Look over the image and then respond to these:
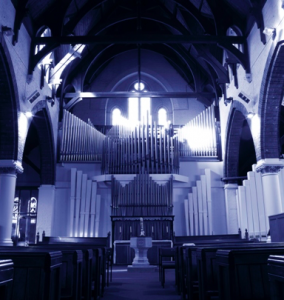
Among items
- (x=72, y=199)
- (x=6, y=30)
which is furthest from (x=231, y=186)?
(x=6, y=30)

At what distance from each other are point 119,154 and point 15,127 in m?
5.16

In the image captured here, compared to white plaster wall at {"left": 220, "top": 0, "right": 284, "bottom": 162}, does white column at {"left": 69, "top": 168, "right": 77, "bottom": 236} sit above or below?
below

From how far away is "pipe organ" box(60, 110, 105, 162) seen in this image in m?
14.6

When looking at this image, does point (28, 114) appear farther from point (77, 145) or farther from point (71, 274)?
point (71, 274)

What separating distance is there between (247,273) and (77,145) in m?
12.0

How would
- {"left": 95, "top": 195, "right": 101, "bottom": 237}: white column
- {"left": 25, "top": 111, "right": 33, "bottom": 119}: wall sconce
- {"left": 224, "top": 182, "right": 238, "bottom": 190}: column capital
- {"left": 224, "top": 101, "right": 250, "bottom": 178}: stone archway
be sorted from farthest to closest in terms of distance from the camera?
1. {"left": 224, "top": 182, "right": 238, "bottom": 190}: column capital
2. {"left": 95, "top": 195, "right": 101, "bottom": 237}: white column
3. {"left": 224, "top": 101, "right": 250, "bottom": 178}: stone archway
4. {"left": 25, "top": 111, "right": 33, "bottom": 119}: wall sconce

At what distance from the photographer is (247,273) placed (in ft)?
10.2

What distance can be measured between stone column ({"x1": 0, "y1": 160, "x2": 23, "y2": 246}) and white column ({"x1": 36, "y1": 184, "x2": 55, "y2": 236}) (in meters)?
3.89

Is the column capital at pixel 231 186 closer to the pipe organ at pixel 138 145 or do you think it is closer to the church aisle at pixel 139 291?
the pipe organ at pixel 138 145

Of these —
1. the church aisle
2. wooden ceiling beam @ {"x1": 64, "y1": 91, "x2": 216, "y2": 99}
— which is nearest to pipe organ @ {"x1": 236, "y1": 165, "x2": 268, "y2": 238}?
the church aisle

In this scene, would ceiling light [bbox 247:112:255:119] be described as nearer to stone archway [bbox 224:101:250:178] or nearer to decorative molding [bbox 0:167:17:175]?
stone archway [bbox 224:101:250:178]

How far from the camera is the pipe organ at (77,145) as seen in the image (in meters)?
14.6

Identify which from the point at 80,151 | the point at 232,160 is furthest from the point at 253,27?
the point at 80,151

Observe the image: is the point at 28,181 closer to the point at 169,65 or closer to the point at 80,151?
the point at 80,151
